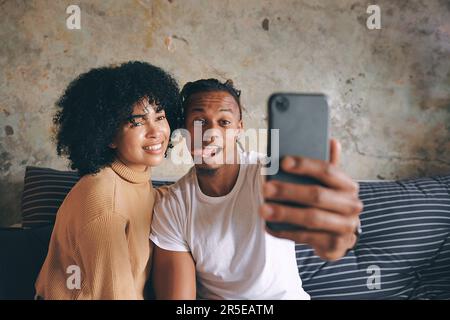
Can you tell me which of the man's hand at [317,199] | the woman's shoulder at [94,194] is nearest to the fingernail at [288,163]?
the man's hand at [317,199]

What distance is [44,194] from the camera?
4.15 feet

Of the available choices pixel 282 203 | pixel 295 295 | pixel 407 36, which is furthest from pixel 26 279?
pixel 407 36

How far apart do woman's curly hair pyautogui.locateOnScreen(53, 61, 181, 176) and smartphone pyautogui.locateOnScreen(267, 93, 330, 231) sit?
18.8 inches

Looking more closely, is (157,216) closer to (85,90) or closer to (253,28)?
(85,90)

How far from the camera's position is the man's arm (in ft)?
2.93

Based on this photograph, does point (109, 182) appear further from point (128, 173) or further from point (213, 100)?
point (213, 100)

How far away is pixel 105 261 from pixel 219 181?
32 cm

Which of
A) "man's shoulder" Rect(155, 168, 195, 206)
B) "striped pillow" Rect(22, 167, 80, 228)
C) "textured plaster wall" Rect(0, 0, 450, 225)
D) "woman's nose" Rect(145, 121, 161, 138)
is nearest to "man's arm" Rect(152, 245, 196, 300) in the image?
"man's shoulder" Rect(155, 168, 195, 206)

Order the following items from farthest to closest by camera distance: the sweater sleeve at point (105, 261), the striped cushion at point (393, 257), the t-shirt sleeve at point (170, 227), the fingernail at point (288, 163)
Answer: the striped cushion at point (393, 257) < the t-shirt sleeve at point (170, 227) < the sweater sleeve at point (105, 261) < the fingernail at point (288, 163)

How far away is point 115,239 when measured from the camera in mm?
825

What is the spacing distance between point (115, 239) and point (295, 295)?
1.43 ft

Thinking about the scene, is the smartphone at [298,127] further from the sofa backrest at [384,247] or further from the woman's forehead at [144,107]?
the sofa backrest at [384,247]

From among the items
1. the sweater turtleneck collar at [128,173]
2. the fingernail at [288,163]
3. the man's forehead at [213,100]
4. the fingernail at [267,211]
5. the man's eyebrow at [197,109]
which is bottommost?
the fingernail at [267,211]

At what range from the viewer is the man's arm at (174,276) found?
0.89 m
